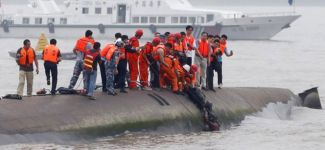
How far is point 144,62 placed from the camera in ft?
92.0

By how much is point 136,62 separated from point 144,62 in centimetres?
32

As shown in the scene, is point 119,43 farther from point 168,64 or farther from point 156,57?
point 168,64

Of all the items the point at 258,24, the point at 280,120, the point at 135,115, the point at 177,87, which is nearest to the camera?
the point at 135,115

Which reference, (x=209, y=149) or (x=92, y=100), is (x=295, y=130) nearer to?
(x=209, y=149)

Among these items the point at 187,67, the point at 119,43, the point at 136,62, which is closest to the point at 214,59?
the point at 187,67

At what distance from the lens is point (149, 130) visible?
26.3 metres

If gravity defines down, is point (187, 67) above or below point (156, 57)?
below

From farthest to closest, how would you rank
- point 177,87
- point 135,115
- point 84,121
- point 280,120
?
point 280,120 < point 177,87 < point 135,115 < point 84,121

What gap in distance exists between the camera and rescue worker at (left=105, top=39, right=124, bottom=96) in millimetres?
26203

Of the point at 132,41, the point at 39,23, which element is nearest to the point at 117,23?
the point at 39,23

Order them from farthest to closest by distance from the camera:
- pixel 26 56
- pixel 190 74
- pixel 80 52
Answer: pixel 190 74
pixel 26 56
pixel 80 52

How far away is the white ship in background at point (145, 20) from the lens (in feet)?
340

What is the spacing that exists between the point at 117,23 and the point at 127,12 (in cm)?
160

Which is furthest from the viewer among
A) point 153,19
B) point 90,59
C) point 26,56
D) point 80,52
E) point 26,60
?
point 153,19
